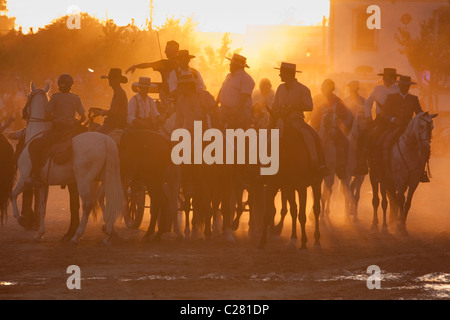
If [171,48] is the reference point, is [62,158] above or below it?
below

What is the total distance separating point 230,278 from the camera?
1196 centimetres

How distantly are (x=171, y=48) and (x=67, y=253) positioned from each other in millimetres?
4659

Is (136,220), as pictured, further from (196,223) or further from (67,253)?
(67,253)

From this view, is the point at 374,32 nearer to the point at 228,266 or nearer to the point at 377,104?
the point at 377,104

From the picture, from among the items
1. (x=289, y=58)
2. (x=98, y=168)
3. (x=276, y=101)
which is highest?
(x=289, y=58)

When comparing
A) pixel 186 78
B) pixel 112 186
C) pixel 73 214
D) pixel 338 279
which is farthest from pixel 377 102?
pixel 338 279

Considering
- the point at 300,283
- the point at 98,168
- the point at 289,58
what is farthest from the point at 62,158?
the point at 289,58

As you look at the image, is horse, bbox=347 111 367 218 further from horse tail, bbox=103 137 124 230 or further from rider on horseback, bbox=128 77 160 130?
horse tail, bbox=103 137 124 230

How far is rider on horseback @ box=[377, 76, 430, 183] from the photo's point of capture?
60.2ft

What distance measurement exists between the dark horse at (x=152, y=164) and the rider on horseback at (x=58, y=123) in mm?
964

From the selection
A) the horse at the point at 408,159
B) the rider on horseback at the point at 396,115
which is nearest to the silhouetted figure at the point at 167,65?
the rider on horseback at the point at 396,115

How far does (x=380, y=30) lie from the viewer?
5769 centimetres

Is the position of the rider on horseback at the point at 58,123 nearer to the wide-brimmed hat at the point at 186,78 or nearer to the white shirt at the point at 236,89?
the wide-brimmed hat at the point at 186,78
